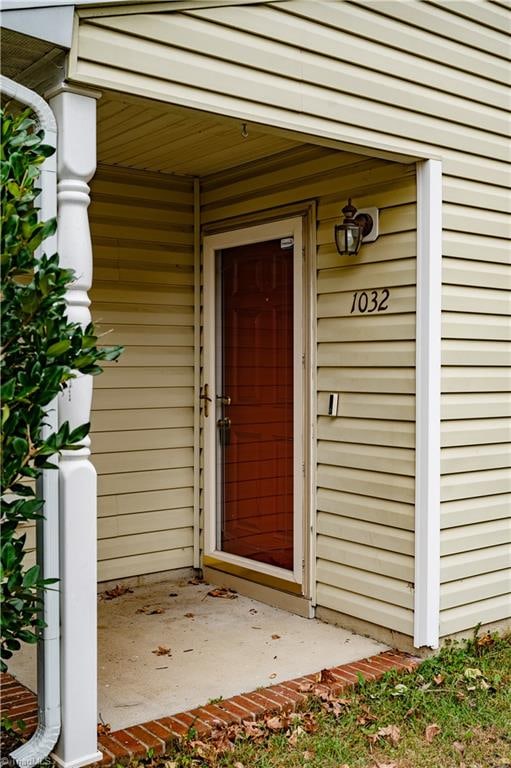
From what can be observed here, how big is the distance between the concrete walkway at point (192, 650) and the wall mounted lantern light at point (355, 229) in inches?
80.3

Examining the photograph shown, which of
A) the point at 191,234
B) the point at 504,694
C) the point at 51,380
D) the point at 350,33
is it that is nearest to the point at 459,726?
the point at 504,694

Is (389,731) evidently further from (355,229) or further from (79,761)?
(355,229)

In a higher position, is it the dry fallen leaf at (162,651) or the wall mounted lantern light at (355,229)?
the wall mounted lantern light at (355,229)

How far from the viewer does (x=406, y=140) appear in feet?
12.7

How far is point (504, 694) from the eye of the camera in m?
3.71

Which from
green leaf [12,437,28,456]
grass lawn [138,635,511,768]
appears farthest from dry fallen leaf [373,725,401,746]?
green leaf [12,437,28,456]

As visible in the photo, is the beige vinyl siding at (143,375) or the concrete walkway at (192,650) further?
the beige vinyl siding at (143,375)

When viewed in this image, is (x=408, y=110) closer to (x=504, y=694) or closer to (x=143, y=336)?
(x=143, y=336)

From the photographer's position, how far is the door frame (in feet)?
15.1

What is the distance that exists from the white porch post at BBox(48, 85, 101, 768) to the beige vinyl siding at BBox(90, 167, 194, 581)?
2.08m

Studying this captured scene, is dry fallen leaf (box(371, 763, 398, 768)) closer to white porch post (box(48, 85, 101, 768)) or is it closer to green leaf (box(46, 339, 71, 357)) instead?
white porch post (box(48, 85, 101, 768))

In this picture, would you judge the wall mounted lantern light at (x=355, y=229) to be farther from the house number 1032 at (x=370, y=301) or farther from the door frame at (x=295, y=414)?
the door frame at (x=295, y=414)

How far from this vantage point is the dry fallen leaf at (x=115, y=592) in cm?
496

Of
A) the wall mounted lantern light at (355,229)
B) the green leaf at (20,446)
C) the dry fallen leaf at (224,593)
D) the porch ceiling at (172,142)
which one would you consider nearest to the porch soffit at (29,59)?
the porch ceiling at (172,142)
